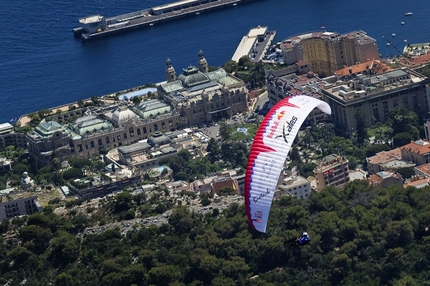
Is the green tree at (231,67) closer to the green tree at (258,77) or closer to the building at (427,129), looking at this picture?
the green tree at (258,77)

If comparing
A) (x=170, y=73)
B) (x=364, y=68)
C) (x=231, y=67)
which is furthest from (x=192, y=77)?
(x=364, y=68)

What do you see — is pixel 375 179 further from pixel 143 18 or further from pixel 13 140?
pixel 143 18

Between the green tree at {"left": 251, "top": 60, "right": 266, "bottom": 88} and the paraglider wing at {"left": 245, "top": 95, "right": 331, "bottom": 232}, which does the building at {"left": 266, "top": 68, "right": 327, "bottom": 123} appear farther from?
the paraglider wing at {"left": 245, "top": 95, "right": 331, "bottom": 232}

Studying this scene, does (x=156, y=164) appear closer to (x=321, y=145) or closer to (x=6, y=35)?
(x=321, y=145)

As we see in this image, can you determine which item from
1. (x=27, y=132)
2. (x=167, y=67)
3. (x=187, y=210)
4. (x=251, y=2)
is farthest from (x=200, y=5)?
(x=187, y=210)

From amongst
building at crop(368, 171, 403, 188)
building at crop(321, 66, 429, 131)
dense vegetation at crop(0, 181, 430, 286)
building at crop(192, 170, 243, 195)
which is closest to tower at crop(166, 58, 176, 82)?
building at crop(321, 66, 429, 131)
